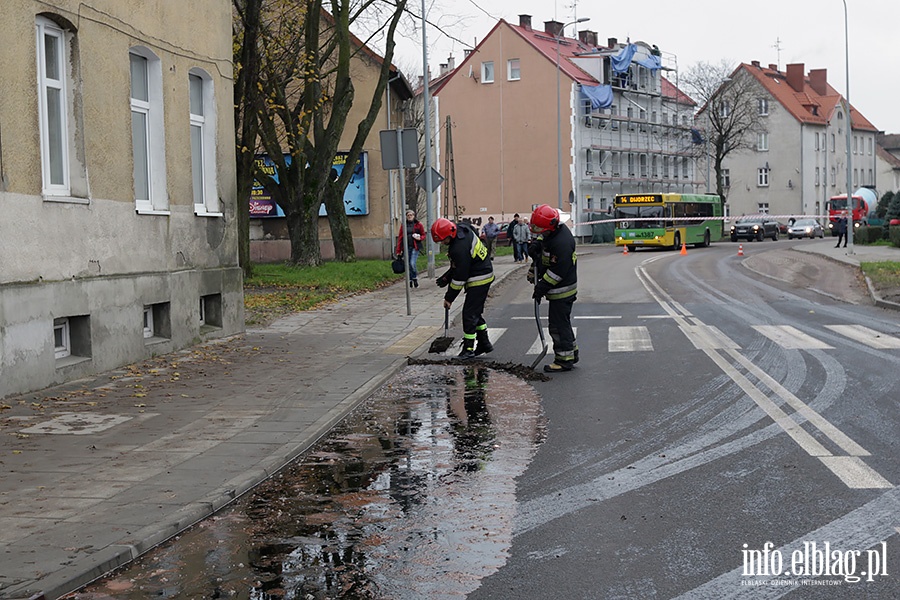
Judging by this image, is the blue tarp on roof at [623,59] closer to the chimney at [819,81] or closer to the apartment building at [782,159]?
the apartment building at [782,159]

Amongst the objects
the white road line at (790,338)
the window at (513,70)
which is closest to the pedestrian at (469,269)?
the white road line at (790,338)

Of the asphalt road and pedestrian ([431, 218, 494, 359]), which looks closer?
the asphalt road

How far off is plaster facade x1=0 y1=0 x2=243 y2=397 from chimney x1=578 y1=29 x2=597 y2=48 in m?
74.2

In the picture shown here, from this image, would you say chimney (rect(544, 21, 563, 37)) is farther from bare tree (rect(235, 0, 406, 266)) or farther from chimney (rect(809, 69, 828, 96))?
bare tree (rect(235, 0, 406, 266))

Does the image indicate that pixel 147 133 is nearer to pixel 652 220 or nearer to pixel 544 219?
pixel 544 219

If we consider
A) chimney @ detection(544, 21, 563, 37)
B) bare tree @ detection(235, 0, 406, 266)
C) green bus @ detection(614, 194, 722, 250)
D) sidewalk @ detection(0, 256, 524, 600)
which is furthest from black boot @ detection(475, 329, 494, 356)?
chimney @ detection(544, 21, 563, 37)

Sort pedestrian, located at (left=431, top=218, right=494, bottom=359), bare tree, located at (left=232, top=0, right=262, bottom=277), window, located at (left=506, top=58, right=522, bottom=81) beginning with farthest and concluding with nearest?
window, located at (left=506, top=58, right=522, bottom=81) → bare tree, located at (left=232, top=0, right=262, bottom=277) → pedestrian, located at (left=431, top=218, right=494, bottom=359)

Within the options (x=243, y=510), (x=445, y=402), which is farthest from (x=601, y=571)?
(x=445, y=402)

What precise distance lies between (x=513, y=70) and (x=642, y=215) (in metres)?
25.1

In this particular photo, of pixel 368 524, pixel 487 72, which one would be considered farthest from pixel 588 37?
pixel 368 524

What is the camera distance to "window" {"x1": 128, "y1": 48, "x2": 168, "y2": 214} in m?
14.3

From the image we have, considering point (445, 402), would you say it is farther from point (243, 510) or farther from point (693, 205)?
point (693, 205)

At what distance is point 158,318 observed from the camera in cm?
1474

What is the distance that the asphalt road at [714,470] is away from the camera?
510 centimetres
